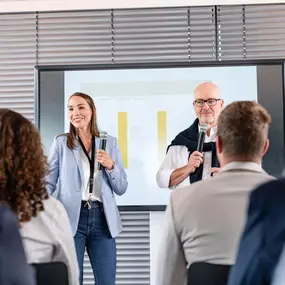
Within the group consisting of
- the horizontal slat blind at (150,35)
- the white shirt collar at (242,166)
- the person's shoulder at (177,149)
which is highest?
the horizontal slat blind at (150,35)

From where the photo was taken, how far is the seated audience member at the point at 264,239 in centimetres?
94

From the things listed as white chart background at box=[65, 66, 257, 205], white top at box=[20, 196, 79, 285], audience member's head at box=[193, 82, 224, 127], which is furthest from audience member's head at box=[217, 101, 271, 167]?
white chart background at box=[65, 66, 257, 205]

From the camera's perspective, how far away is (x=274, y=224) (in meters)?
0.95

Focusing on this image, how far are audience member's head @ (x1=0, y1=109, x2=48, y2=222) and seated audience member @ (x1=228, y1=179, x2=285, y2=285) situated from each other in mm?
872

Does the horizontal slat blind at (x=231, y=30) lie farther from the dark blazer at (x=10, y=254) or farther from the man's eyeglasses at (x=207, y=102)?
the dark blazer at (x=10, y=254)

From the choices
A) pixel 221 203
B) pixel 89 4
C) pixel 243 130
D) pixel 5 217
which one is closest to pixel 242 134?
pixel 243 130

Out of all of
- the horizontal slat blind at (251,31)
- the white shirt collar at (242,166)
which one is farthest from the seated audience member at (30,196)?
the horizontal slat blind at (251,31)

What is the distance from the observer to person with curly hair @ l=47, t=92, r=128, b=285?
9.86ft

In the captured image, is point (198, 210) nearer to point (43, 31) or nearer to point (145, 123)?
point (145, 123)

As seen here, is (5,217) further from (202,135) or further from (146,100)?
(146,100)

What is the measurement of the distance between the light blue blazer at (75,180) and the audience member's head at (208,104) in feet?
2.01

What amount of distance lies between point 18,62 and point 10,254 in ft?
12.0

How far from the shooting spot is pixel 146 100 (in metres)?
3.74

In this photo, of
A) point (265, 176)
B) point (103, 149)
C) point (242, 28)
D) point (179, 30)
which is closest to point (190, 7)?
point (179, 30)
